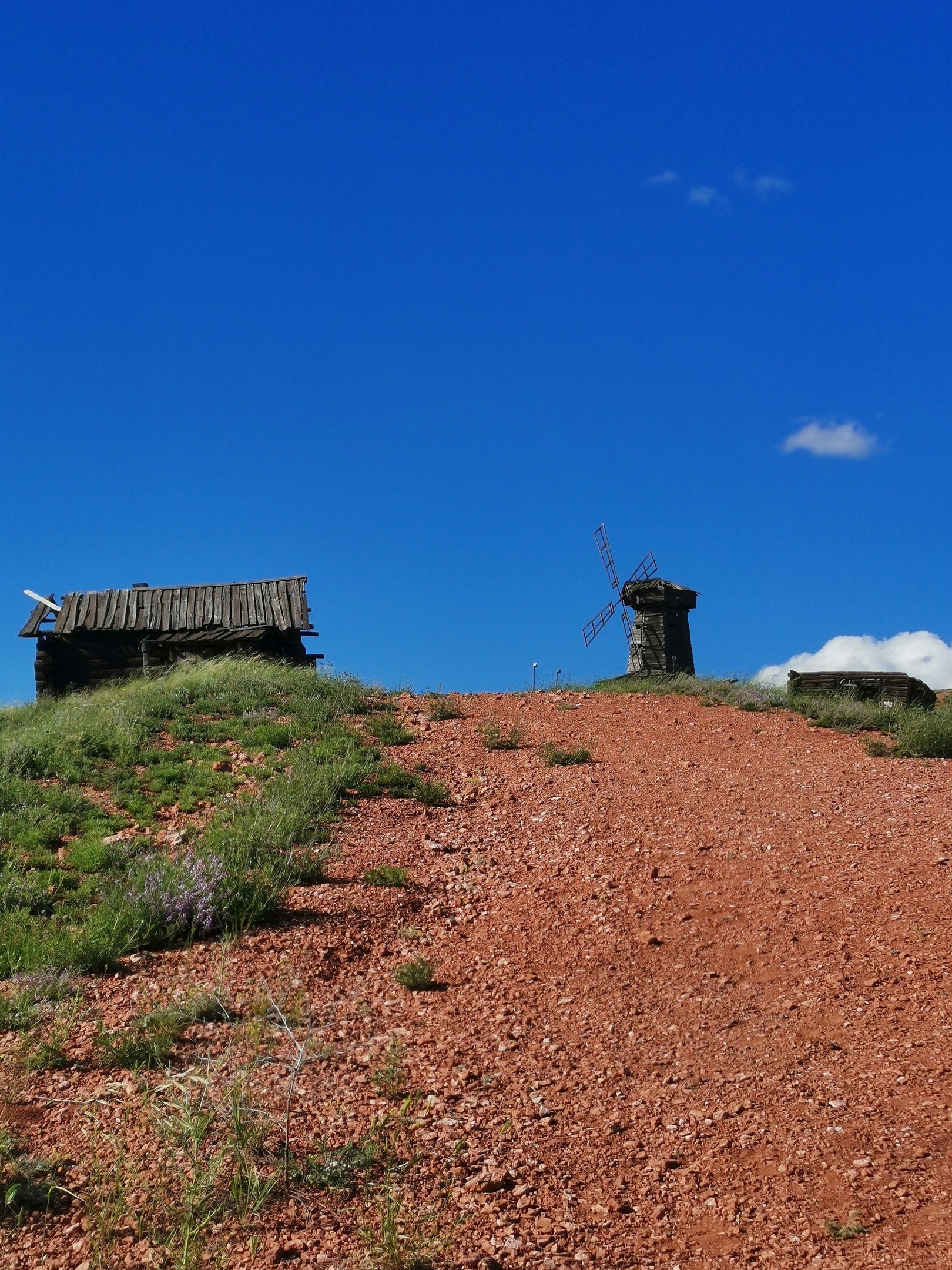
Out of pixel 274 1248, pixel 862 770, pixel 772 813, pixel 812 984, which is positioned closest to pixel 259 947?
pixel 274 1248

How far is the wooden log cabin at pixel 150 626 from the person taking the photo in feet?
92.2

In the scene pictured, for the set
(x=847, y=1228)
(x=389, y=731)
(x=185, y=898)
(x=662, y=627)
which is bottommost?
(x=847, y=1228)

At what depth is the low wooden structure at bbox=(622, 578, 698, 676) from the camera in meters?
31.4

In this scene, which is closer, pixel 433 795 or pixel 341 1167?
pixel 341 1167

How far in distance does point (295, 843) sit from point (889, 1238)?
278 inches

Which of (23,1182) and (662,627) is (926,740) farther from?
(662,627)

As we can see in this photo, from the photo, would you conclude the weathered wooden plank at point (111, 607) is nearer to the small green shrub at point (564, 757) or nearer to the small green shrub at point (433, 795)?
the small green shrub at point (564, 757)

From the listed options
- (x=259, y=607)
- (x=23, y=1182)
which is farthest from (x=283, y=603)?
(x=23, y=1182)

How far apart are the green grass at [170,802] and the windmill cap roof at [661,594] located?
15139 mm

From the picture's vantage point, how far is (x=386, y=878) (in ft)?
30.6

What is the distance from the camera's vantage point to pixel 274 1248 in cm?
439

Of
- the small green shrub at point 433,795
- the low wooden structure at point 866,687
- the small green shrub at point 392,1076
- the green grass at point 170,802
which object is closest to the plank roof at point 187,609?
the green grass at point 170,802

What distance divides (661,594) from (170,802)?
2187 centimetres

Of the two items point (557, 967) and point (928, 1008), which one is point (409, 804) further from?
point (928, 1008)
